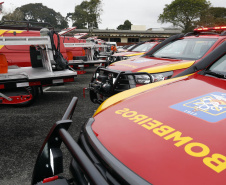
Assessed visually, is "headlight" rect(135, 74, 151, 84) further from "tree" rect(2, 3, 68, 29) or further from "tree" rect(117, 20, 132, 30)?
"tree" rect(2, 3, 68, 29)

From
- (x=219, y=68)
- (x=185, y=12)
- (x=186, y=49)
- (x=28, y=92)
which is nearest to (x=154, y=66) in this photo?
(x=186, y=49)

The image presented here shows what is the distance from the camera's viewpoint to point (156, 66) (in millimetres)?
3816

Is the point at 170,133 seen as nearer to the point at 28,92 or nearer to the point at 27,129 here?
the point at 27,129

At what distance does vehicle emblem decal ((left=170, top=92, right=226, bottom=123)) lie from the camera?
1275 mm

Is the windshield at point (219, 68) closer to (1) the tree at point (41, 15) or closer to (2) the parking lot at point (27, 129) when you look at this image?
(2) the parking lot at point (27, 129)

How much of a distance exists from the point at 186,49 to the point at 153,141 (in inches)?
151

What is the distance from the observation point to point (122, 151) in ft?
3.60

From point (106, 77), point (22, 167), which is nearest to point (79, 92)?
point (106, 77)

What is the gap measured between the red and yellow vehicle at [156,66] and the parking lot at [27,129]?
0.81 meters

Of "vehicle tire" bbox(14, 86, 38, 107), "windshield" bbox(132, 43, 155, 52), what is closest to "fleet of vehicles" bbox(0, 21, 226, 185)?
"vehicle tire" bbox(14, 86, 38, 107)

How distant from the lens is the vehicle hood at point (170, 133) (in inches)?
36.2

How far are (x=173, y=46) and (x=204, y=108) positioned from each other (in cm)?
379

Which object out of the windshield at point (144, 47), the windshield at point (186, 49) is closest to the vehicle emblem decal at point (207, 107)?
the windshield at point (186, 49)

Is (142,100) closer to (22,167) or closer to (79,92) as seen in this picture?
(22,167)
